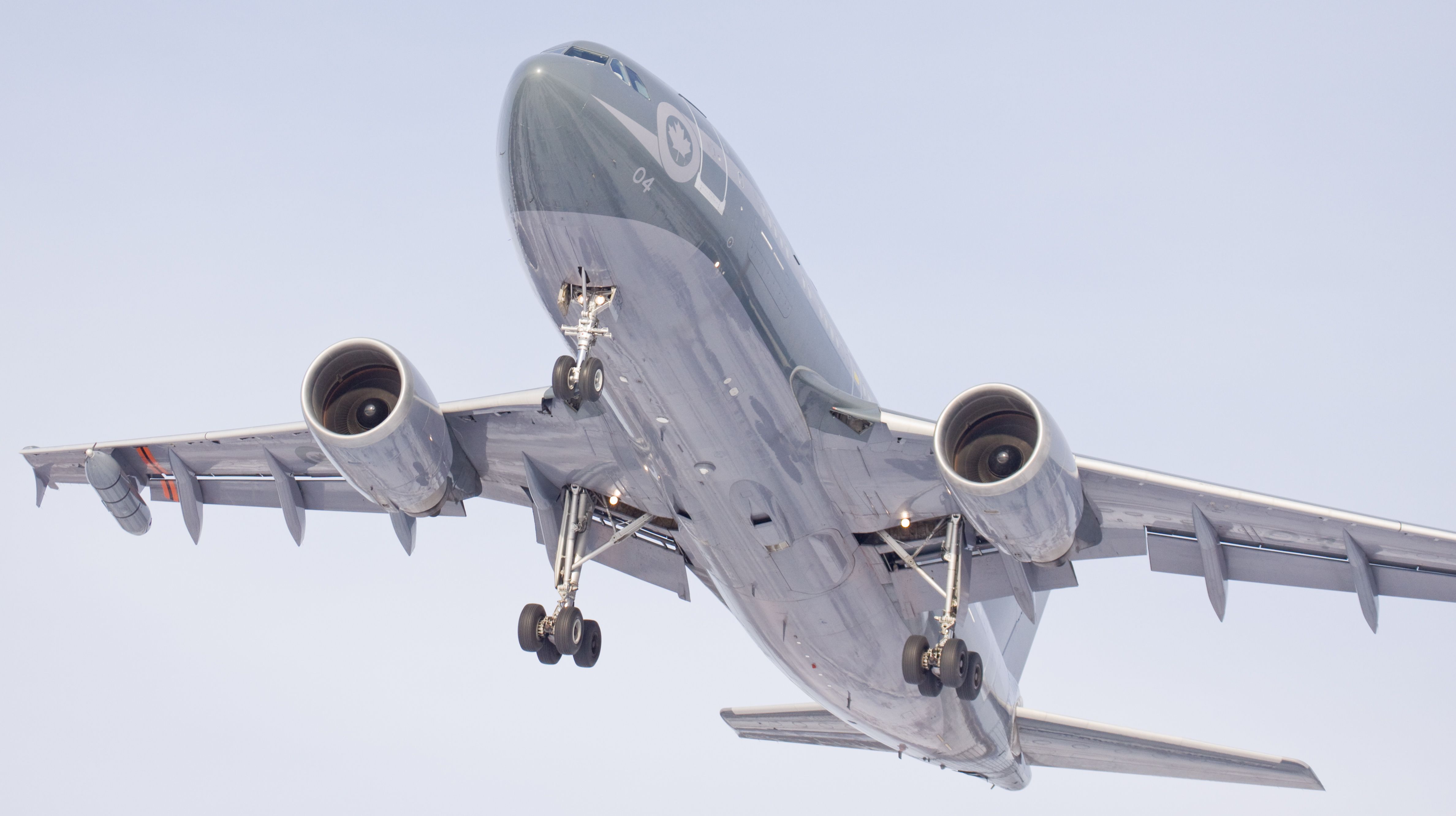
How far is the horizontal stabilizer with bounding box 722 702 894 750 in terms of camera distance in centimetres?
2453

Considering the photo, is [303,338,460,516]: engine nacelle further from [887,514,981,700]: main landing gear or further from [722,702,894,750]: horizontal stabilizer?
[722,702,894,750]: horizontal stabilizer

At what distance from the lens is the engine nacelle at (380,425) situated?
638 inches

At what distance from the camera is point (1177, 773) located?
2262 centimetres

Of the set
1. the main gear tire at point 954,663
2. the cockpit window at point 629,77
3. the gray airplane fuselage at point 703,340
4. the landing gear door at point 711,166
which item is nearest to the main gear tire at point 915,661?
the main gear tire at point 954,663

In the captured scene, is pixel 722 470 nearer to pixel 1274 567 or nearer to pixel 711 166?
pixel 711 166

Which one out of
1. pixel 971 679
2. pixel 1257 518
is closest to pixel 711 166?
pixel 971 679

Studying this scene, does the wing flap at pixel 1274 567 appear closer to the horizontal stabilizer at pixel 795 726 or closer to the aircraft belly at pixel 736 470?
the aircraft belly at pixel 736 470

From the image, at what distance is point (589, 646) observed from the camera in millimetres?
17422

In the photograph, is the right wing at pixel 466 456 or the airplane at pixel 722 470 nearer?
the airplane at pixel 722 470

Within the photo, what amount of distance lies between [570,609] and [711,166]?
232 inches

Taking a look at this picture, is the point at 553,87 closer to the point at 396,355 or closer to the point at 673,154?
the point at 673,154

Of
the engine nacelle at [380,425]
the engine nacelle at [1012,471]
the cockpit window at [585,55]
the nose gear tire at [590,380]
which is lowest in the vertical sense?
the engine nacelle at [1012,471]

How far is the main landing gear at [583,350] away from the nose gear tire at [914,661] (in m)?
5.04

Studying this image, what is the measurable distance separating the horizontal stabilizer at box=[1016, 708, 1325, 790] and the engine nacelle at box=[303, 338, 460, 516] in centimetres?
1123
